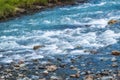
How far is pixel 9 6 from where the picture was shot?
24391 millimetres

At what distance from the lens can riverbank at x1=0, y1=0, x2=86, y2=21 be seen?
24.0 m

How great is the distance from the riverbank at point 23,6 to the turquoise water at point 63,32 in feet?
2.89

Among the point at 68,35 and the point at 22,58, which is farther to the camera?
the point at 68,35

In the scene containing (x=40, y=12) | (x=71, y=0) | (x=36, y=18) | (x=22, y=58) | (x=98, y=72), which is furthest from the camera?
(x=71, y=0)

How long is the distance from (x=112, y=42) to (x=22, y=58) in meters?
3.84

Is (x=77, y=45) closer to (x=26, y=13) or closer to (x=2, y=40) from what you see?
(x=2, y=40)

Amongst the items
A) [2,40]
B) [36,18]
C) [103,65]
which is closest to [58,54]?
[103,65]

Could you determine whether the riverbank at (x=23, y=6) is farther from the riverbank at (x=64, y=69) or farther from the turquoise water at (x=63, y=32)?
the riverbank at (x=64, y=69)

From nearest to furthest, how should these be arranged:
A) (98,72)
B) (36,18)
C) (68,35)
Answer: (98,72) → (68,35) → (36,18)

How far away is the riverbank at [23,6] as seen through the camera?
24016 mm

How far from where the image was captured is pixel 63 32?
19.3m

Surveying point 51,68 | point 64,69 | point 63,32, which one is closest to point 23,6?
point 63,32

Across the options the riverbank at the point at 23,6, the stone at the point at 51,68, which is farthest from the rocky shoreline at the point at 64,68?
the riverbank at the point at 23,6

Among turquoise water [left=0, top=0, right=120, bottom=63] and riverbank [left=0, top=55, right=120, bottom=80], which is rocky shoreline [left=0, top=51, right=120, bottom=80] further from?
turquoise water [left=0, top=0, right=120, bottom=63]
